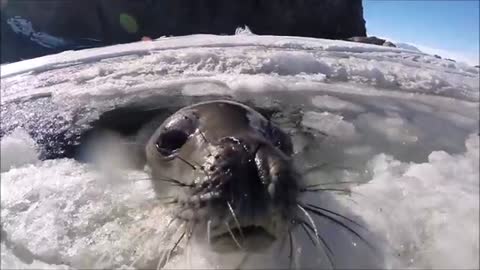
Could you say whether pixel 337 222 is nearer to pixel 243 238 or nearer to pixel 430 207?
pixel 430 207

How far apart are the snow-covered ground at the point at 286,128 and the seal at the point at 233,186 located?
110mm

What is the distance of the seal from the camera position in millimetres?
2041

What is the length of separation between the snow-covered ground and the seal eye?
0.18 m

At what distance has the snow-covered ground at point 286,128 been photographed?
2.31 metres

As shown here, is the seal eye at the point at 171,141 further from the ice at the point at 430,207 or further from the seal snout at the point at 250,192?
the ice at the point at 430,207

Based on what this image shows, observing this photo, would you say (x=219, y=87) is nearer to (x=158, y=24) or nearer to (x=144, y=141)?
(x=144, y=141)

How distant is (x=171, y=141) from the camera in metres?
2.87

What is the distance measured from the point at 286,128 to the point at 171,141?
0.82m

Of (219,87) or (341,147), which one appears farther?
(219,87)

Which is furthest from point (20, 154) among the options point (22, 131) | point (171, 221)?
point (171, 221)

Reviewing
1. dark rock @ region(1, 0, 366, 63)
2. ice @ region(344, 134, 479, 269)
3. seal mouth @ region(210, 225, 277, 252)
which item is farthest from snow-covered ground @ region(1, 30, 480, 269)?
dark rock @ region(1, 0, 366, 63)

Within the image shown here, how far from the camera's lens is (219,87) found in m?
4.21

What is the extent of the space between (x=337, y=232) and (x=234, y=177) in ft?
1.88

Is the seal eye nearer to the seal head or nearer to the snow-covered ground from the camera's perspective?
the seal head
